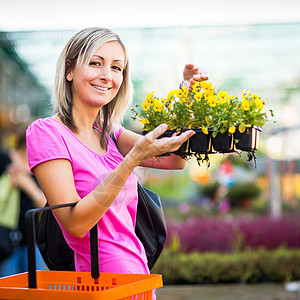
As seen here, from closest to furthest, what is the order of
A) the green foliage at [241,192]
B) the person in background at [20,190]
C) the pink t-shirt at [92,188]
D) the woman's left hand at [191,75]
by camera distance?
the pink t-shirt at [92,188], the woman's left hand at [191,75], the person in background at [20,190], the green foliage at [241,192]

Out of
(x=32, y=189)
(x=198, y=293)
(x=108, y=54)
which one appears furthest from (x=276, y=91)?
(x=108, y=54)

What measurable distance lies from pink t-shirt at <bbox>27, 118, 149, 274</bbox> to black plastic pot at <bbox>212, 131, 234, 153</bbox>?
0.26 meters

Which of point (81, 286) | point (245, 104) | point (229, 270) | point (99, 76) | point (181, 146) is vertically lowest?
point (229, 270)

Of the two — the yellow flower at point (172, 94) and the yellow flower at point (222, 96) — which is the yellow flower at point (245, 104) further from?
the yellow flower at point (172, 94)

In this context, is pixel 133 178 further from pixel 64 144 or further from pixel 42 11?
pixel 42 11

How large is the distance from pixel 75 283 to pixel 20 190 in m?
2.34

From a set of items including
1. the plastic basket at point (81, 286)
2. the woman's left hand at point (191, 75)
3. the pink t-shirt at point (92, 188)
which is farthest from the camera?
the woman's left hand at point (191, 75)

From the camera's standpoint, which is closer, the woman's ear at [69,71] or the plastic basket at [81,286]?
the plastic basket at [81,286]

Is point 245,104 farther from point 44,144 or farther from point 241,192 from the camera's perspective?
point 241,192

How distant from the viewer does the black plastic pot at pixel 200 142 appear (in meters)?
1.57

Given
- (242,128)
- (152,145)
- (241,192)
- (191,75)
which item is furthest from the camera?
(241,192)

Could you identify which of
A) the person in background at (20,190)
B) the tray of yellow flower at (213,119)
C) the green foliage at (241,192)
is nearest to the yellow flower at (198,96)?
the tray of yellow flower at (213,119)

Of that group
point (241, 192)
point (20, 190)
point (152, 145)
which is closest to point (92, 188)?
point (152, 145)

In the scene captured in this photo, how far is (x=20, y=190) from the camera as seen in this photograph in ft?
12.5
